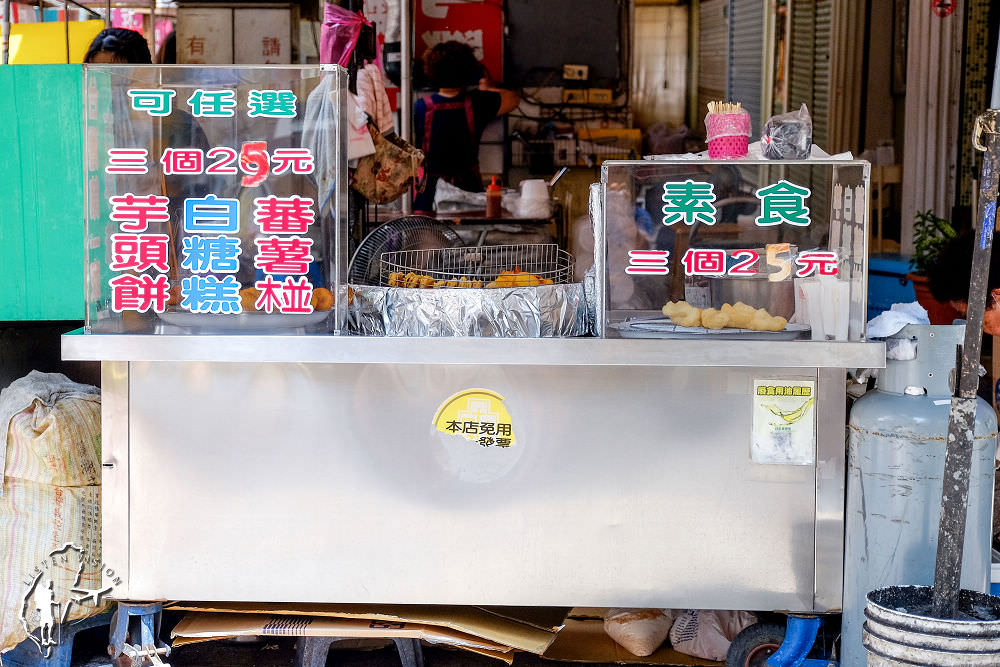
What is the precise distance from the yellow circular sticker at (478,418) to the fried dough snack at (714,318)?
0.56m

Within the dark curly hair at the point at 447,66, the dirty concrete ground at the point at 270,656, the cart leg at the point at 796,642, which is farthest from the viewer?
the dark curly hair at the point at 447,66

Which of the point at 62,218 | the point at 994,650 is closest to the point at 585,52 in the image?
the point at 62,218

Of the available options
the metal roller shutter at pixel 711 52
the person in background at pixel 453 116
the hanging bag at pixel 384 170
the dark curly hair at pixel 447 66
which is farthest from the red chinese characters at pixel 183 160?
the metal roller shutter at pixel 711 52

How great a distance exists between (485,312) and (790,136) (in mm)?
881

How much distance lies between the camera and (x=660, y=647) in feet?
10.6

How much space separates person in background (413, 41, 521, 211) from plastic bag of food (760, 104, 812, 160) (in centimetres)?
440

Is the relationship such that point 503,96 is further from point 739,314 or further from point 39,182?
point 739,314

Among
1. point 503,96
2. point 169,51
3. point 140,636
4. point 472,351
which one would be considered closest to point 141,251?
point 472,351

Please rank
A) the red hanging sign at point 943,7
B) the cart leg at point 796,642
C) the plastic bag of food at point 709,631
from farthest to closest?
the red hanging sign at point 943,7
the plastic bag of food at point 709,631
the cart leg at point 796,642

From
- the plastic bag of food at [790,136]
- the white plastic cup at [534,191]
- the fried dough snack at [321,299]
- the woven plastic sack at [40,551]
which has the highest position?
the white plastic cup at [534,191]

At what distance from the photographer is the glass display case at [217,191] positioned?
2.59m

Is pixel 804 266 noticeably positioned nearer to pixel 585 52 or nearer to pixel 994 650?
pixel 994 650

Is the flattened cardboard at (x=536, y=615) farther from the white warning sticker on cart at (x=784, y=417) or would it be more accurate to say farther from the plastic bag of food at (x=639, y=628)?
the white warning sticker on cart at (x=784, y=417)

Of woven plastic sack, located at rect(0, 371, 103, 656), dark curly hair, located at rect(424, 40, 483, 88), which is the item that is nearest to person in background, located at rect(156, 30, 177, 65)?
dark curly hair, located at rect(424, 40, 483, 88)
